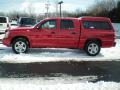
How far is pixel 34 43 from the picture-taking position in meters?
14.5

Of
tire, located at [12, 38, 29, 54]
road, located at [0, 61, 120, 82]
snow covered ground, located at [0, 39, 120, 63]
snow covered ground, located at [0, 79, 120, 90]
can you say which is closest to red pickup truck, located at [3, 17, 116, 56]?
tire, located at [12, 38, 29, 54]

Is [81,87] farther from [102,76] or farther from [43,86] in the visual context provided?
[102,76]

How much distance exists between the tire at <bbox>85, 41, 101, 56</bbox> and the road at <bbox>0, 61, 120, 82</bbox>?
67.2 inches

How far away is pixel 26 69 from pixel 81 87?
3.36 metres

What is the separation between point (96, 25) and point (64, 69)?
4.23 metres

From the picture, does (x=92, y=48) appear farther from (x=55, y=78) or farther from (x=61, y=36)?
(x=55, y=78)

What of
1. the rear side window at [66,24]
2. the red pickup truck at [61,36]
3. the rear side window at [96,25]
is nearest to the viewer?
the red pickup truck at [61,36]

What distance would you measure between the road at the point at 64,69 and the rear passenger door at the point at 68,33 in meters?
2.01

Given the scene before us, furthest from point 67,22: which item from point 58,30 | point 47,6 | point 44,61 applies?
point 47,6

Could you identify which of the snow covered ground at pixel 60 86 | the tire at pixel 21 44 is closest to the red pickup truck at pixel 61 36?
the tire at pixel 21 44

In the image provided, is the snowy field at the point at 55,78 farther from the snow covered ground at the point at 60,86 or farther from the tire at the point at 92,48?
the tire at the point at 92,48

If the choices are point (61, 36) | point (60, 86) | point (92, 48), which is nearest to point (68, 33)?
point (61, 36)

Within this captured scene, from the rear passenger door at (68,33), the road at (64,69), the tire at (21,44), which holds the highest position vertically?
the rear passenger door at (68,33)

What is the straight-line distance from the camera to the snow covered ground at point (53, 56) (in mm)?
13078
